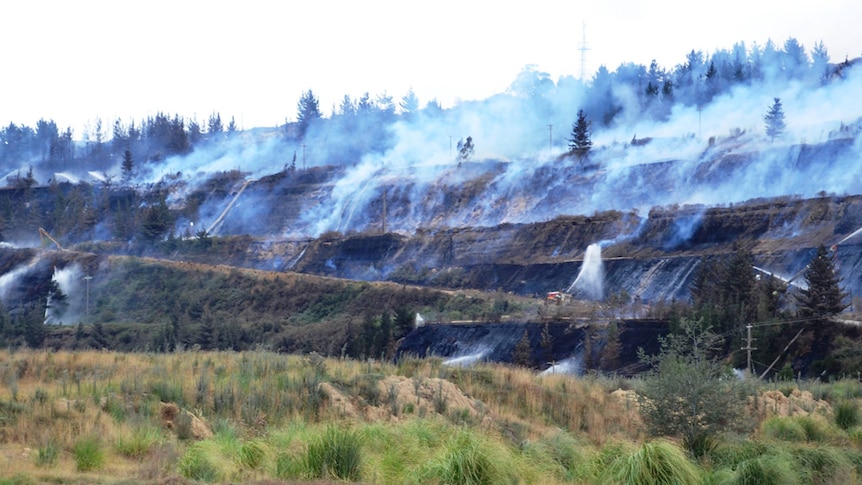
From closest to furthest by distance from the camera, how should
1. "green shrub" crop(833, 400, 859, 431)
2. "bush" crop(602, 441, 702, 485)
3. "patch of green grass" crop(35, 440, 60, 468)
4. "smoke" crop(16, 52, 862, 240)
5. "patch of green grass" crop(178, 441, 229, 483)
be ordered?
"patch of green grass" crop(178, 441, 229, 483), "patch of green grass" crop(35, 440, 60, 468), "bush" crop(602, 441, 702, 485), "green shrub" crop(833, 400, 859, 431), "smoke" crop(16, 52, 862, 240)

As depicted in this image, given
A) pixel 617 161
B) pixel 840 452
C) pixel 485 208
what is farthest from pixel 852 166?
pixel 840 452

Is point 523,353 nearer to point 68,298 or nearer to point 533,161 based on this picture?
point 68,298

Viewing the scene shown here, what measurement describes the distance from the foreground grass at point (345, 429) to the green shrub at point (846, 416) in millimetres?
25

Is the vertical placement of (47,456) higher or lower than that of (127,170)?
lower

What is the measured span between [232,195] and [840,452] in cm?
9754

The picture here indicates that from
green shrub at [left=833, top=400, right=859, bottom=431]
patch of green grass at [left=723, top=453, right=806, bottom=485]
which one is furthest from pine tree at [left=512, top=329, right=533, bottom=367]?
patch of green grass at [left=723, top=453, right=806, bottom=485]

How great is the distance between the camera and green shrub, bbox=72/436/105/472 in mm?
12961

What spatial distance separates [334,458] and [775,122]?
267 feet

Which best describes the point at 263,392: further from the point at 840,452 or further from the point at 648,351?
the point at 648,351

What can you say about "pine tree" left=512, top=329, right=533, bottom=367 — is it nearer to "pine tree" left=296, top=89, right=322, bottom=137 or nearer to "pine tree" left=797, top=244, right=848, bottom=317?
"pine tree" left=797, top=244, right=848, bottom=317

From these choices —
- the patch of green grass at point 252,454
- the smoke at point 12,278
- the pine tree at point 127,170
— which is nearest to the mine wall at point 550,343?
the patch of green grass at point 252,454

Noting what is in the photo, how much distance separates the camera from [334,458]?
13125 millimetres

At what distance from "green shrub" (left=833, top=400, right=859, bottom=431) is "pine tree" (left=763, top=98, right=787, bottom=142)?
216 ft

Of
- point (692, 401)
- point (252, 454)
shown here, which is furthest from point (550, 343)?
point (252, 454)
